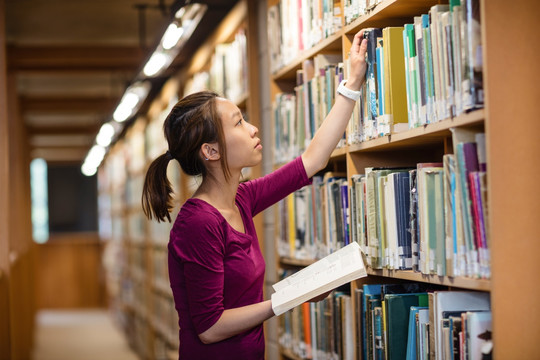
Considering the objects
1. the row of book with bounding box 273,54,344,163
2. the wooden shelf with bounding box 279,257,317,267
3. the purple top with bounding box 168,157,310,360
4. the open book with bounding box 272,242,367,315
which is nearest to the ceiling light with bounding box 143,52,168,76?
the row of book with bounding box 273,54,344,163

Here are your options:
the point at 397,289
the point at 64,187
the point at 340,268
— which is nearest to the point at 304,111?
the point at 397,289

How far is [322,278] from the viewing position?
82.7 inches

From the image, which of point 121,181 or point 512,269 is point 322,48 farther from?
point 121,181

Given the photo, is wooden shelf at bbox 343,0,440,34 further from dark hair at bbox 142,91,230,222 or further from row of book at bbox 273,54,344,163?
dark hair at bbox 142,91,230,222

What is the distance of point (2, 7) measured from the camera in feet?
14.0

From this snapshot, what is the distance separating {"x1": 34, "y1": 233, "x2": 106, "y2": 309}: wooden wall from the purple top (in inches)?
542

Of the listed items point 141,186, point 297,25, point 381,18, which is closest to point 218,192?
point 381,18

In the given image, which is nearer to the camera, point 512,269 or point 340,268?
point 512,269

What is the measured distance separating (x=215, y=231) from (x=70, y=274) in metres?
14.0

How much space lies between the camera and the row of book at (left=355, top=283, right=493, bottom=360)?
6.39 ft

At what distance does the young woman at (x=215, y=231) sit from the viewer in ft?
7.07

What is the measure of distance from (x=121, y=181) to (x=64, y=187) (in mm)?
5958

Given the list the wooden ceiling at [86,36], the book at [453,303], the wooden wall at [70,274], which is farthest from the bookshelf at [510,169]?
the wooden wall at [70,274]

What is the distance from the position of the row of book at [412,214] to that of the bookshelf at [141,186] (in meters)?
0.58
